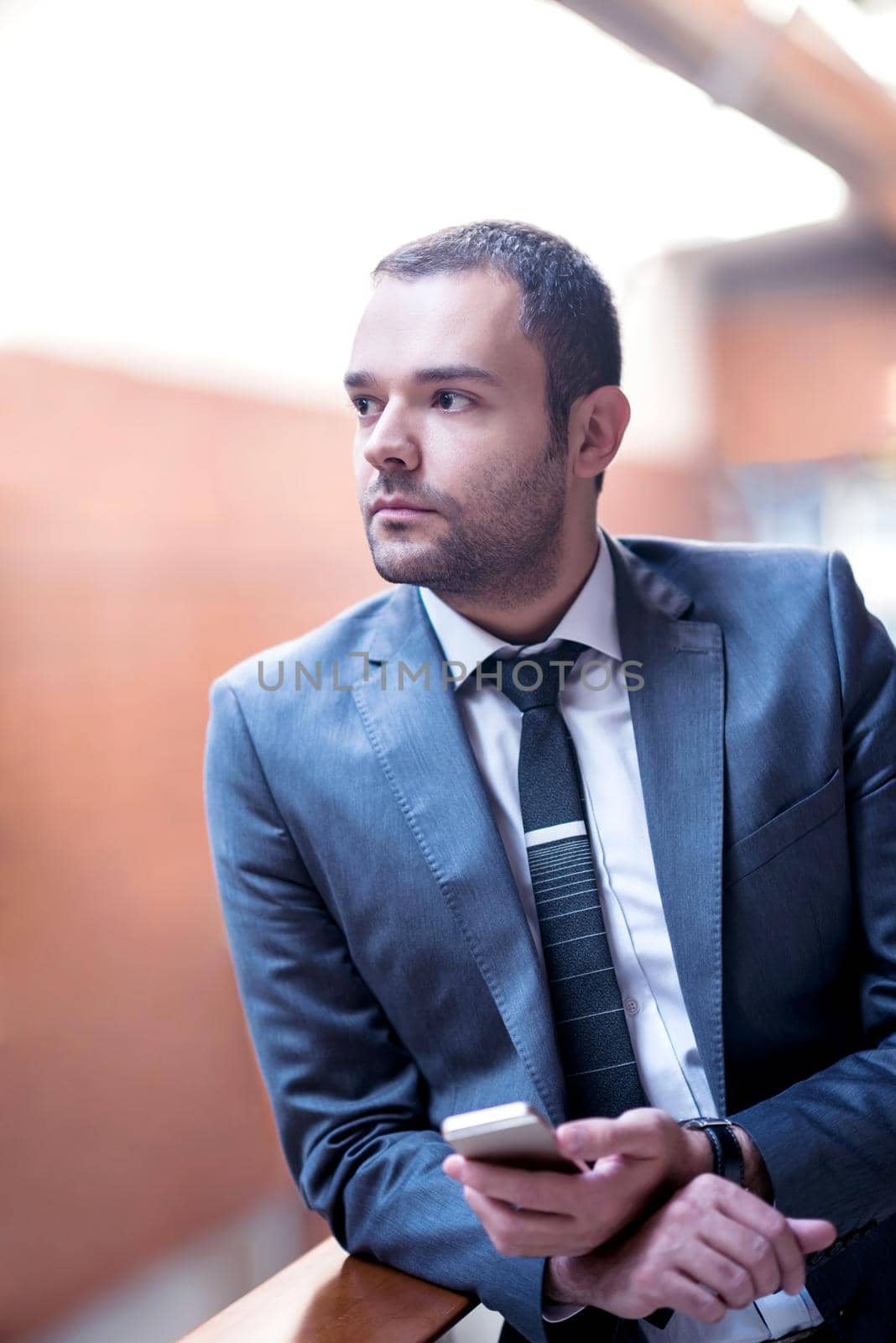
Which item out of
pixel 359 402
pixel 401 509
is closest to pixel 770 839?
pixel 401 509

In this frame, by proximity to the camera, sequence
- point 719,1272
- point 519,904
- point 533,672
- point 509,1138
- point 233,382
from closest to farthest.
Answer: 1. point 509,1138
2. point 719,1272
3. point 519,904
4. point 533,672
5. point 233,382

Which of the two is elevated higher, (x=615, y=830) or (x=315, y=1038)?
(x=615, y=830)

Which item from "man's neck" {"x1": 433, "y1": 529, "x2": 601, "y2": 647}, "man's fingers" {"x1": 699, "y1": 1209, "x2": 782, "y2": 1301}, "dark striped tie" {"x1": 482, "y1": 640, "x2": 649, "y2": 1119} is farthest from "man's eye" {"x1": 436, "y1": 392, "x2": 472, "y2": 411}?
"man's fingers" {"x1": 699, "y1": 1209, "x2": 782, "y2": 1301}

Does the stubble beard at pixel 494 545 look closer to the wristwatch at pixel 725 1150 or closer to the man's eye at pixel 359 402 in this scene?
the man's eye at pixel 359 402

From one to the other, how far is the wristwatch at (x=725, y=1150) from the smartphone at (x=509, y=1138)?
9.2 inches

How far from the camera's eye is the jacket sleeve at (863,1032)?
3.76 feet

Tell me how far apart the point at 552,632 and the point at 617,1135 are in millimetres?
651

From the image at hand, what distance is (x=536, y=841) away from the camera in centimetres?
129

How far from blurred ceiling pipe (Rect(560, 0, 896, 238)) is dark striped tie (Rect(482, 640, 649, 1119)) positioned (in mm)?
1217

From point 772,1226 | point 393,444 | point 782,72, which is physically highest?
point 782,72

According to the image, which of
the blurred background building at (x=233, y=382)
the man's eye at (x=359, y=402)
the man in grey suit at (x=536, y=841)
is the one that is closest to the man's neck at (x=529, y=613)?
the man in grey suit at (x=536, y=841)

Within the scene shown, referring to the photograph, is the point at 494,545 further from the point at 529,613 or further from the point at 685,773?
the point at 685,773

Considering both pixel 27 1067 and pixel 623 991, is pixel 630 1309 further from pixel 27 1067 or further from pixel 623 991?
pixel 27 1067

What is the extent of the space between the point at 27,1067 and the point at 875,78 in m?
2.11
